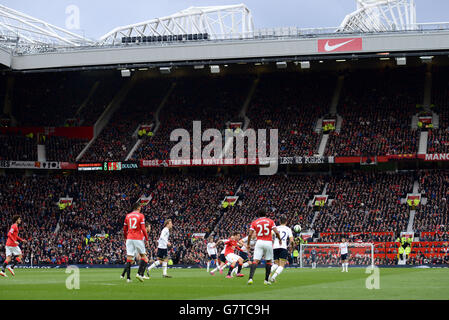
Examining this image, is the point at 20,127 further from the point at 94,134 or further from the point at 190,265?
the point at 190,265

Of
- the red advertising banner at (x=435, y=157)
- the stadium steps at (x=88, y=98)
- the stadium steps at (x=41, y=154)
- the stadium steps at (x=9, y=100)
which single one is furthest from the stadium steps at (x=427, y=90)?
the stadium steps at (x=9, y=100)

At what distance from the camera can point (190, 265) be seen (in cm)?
4497

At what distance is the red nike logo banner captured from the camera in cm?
4978

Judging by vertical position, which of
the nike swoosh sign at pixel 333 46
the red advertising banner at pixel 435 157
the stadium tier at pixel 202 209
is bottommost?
the stadium tier at pixel 202 209

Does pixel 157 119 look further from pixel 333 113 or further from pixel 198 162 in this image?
pixel 333 113

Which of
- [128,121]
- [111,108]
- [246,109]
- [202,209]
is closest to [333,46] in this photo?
[246,109]

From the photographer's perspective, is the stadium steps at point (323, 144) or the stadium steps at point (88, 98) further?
the stadium steps at point (88, 98)

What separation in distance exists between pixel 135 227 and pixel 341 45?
33.0 meters

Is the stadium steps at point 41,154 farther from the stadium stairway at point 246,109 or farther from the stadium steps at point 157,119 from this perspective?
the stadium stairway at point 246,109

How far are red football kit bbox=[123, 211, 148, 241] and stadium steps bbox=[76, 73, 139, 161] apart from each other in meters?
40.7

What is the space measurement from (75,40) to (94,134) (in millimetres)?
11094

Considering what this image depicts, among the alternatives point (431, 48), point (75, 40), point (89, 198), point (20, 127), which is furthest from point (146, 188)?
point (431, 48)

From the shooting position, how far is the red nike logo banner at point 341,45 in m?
49.8

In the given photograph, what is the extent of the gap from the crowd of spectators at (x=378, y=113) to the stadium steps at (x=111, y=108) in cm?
2065
